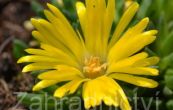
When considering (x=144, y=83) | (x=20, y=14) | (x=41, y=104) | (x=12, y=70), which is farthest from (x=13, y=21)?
(x=144, y=83)

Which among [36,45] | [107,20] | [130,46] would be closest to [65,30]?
[107,20]

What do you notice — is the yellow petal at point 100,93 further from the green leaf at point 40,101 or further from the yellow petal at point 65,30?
the green leaf at point 40,101

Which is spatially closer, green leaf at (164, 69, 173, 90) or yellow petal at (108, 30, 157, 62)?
yellow petal at (108, 30, 157, 62)

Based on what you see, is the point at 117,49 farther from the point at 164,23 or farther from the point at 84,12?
the point at 164,23

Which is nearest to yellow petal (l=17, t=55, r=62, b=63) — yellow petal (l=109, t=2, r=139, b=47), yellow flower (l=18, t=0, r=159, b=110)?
yellow flower (l=18, t=0, r=159, b=110)

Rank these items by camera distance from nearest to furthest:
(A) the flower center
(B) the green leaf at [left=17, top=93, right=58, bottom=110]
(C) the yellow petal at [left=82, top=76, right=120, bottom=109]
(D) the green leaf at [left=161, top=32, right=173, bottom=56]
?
(C) the yellow petal at [left=82, top=76, right=120, bottom=109] < (A) the flower center < (B) the green leaf at [left=17, top=93, right=58, bottom=110] < (D) the green leaf at [left=161, top=32, right=173, bottom=56]

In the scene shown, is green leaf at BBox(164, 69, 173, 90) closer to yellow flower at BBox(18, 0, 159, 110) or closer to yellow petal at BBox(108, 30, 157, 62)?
yellow flower at BBox(18, 0, 159, 110)
